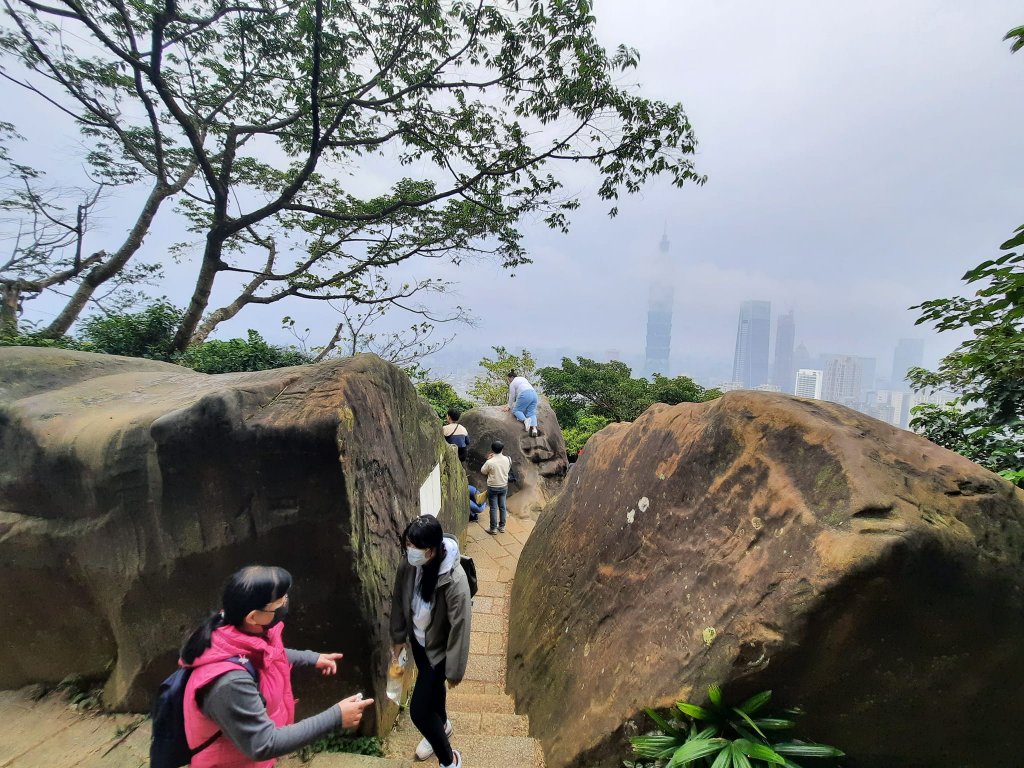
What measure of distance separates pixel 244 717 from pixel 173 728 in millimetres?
309

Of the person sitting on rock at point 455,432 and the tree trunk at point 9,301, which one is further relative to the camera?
the tree trunk at point 9,301

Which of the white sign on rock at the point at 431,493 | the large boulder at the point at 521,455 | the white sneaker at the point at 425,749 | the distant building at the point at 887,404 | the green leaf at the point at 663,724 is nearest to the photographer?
the green leaf at the point at 663,724

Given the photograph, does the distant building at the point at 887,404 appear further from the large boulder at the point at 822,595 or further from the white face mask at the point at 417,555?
the white face mask at the point at 417,555

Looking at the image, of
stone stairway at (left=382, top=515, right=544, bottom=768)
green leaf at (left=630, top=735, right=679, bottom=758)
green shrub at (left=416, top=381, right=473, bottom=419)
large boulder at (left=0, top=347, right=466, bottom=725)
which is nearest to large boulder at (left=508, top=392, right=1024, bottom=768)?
green leaf at (left=630, top=735, right=679, bottom=758)

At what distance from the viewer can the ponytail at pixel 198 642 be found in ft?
5.20

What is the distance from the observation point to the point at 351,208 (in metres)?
11.7

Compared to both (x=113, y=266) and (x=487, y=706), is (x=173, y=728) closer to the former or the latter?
(x=487, y=706)

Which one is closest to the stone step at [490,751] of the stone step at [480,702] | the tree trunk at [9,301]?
the stone step at [480,702]

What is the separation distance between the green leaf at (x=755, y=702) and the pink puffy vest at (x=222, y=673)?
6.37 ft

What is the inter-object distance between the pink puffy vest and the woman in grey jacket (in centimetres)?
79

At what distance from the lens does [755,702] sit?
194 cm

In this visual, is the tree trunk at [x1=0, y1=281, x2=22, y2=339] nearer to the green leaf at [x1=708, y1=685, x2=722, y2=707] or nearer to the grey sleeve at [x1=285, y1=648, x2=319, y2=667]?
the grey sleeve at [x1=285, y1=648, x2=319, y2=667]

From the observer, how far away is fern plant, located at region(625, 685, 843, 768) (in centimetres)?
184

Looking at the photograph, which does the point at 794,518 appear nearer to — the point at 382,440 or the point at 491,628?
the point at 382,440
